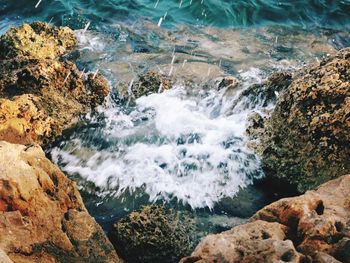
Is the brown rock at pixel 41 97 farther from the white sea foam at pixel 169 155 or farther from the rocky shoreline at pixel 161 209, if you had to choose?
the white sea foam at pixel 169 155

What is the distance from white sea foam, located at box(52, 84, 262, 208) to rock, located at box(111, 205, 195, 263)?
0.78 meters

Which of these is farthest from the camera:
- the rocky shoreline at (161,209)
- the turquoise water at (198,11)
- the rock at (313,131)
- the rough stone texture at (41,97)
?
the turquoise water at (198,11)

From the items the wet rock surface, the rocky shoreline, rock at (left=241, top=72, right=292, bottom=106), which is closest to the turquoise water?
the rocky shoreline

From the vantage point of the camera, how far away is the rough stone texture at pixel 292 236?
2.68m

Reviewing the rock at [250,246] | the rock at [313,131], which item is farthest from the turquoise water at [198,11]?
the rock at [250,246]

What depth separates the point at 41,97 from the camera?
246 inches

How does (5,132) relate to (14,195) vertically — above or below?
below

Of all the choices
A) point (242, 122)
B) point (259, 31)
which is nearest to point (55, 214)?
point (242, 122)

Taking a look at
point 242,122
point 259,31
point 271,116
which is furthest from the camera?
point 259,31

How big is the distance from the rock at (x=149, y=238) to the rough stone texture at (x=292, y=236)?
1.19 metres

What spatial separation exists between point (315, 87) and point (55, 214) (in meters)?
3.65

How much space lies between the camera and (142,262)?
426 cm

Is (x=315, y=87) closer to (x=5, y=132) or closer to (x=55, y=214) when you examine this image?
(x=55, y=214)

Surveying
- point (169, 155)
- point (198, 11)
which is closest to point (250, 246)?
point (169, 155)
